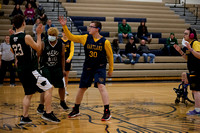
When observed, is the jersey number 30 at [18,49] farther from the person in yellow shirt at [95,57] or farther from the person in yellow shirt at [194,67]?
the person in yellow shirt at [194,67]

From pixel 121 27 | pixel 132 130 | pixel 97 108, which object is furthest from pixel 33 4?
pixel 132 130

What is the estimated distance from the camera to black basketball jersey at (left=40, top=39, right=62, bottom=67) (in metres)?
5.76

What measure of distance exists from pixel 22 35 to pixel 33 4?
35.2 ft

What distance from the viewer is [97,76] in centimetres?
543

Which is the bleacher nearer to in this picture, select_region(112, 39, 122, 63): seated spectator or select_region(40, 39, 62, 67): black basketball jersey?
select_region(112, 39, 122, 63): seated spectator

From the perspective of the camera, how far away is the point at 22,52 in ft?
15.9

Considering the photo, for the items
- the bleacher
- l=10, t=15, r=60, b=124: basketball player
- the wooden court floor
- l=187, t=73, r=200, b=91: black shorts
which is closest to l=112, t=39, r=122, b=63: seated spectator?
the bleacher

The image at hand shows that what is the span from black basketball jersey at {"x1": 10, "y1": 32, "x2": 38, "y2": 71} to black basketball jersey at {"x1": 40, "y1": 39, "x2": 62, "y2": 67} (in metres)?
0.81

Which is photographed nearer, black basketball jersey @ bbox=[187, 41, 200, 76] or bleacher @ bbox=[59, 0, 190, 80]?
black basketball jersey @ bbox=[187, 41, 200, 76]

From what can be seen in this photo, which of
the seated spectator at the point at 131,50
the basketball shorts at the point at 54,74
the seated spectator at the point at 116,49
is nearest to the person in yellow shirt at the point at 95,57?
the basketball shorts at the point at 54,74

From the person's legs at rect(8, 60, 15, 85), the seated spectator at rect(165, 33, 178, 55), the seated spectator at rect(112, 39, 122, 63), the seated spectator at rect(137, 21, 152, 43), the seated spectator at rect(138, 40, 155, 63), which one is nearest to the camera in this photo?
the person's legs at rect(8, 60, 15, 85)

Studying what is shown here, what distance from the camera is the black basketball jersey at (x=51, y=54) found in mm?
5758

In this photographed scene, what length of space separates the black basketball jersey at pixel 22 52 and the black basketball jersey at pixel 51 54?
0.81 meters

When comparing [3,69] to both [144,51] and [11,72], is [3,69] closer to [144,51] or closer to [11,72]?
[11,72]
